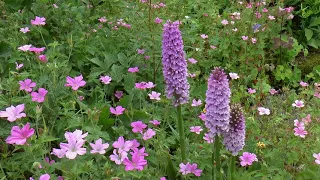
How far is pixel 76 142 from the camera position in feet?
5.79

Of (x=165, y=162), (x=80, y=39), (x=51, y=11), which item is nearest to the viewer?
(x=165, y=162)

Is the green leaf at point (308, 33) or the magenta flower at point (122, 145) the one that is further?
the green leaf at point (308, 33)

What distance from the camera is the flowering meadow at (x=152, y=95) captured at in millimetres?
1874

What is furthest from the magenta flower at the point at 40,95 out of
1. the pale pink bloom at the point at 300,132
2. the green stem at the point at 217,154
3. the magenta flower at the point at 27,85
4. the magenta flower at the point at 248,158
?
the pale pink bloom at the point at 300,132

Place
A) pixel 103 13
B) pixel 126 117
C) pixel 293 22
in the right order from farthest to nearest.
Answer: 1. pixel 293 22
2. pixel 103 13
3. pixel 126 117

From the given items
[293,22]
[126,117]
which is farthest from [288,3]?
[126,117]

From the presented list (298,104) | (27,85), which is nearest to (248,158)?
(298,104)

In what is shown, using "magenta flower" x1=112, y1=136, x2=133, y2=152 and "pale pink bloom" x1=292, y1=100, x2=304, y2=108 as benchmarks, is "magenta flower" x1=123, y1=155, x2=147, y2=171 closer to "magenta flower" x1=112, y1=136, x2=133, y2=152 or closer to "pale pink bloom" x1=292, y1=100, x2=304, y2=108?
"magenta flower" x1=112, y1=136, x2=133, y2=152

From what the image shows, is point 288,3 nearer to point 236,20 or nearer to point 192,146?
point 236,20

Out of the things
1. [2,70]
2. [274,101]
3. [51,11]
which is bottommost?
[274,101]

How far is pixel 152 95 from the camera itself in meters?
2.56

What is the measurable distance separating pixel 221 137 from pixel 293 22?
3264 mm

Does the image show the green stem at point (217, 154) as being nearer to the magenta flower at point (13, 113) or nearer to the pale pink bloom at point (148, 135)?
the pale pink bloom at point (148, 135)

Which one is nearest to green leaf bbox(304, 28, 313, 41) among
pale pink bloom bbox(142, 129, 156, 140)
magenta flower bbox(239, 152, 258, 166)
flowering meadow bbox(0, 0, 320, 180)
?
flowering meadow bbox(0, 0, 320, 180)
